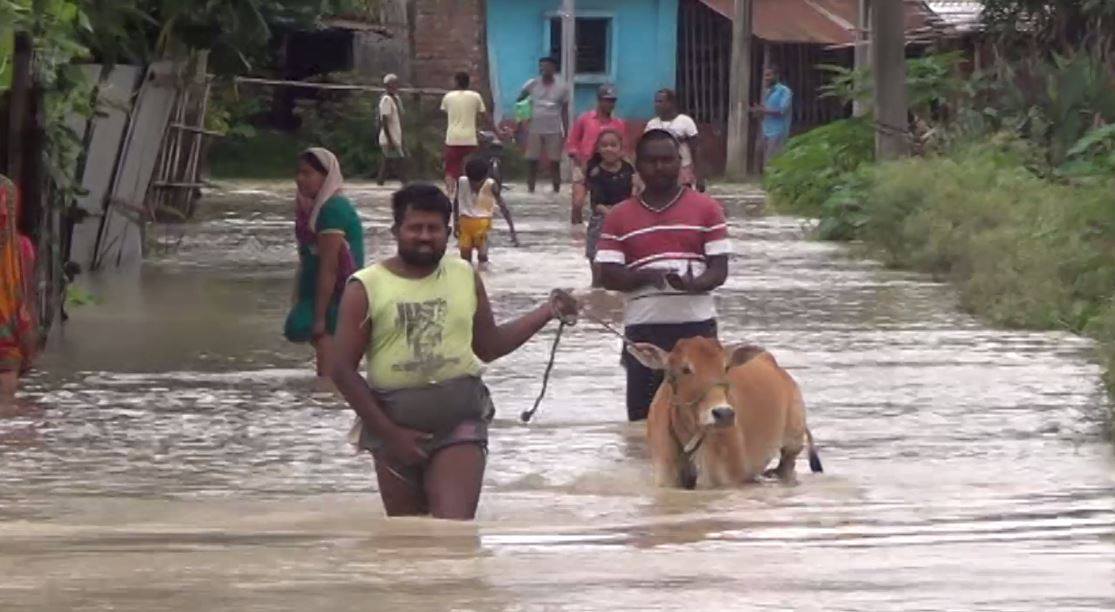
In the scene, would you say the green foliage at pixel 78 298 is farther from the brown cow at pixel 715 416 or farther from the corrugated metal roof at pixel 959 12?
the corrugated metal roof at pixel 959 12

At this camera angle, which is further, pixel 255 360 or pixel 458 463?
pixel 255 360

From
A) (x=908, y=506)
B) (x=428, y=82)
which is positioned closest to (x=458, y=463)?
(x=908, y=506)

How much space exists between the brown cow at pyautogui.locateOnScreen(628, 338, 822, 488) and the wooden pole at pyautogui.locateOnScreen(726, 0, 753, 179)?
27951mm

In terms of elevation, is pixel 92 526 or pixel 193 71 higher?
pixel 193 71

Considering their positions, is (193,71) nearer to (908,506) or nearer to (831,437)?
(831,437)

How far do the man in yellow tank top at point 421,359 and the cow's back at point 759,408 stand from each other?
1674mm

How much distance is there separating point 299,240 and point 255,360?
1.41 metres

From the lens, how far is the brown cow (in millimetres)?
9414

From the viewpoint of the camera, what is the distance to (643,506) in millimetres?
9383

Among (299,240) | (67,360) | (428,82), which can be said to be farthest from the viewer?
(428,82)

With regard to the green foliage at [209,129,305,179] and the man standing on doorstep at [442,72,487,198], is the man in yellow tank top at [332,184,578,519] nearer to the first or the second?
the man standing on doorstep at [442,72,487,198]

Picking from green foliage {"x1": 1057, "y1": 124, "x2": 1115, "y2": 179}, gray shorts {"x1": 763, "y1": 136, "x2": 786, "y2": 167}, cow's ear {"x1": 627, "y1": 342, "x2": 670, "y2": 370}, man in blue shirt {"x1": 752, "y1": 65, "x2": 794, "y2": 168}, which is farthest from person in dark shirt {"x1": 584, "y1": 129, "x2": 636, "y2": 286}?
gray shorts {"x1": 763, "y1": 136, "x2": 786, "y2": 167}

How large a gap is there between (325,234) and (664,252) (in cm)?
299

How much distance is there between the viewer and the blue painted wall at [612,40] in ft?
139
